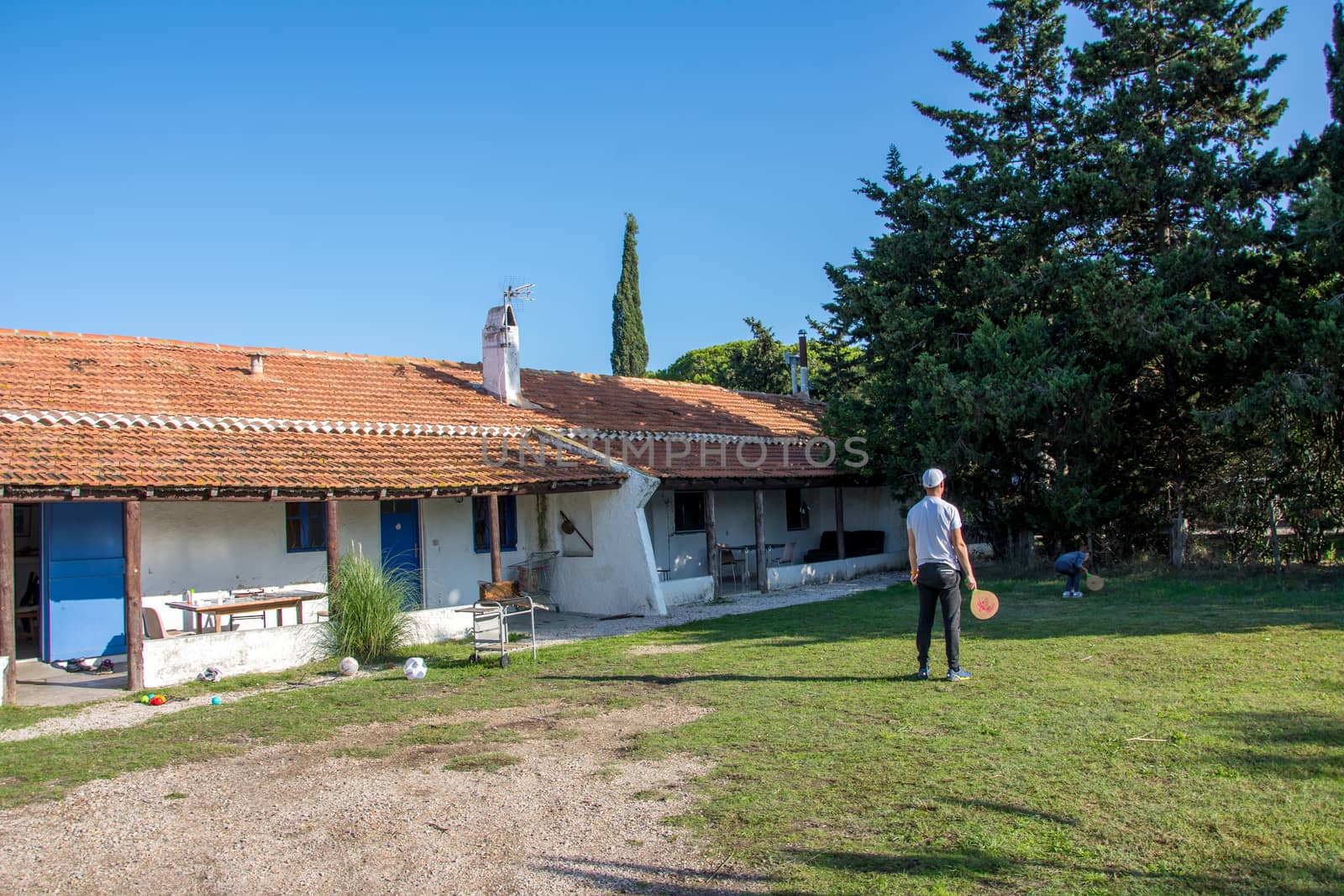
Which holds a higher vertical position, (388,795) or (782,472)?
(782,472)

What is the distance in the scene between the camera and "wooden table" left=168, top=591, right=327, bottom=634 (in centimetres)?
1094

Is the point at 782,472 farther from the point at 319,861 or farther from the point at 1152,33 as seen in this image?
the point at 319,861

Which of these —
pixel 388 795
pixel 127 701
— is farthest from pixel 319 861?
pixel 127 701

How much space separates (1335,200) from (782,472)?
9.63m

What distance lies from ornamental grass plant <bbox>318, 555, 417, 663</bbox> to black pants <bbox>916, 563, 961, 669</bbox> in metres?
6.62

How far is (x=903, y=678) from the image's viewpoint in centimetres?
844

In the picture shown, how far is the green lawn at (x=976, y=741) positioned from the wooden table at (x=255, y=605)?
5.96 ft

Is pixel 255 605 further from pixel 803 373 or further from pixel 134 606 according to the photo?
pixel 803 373

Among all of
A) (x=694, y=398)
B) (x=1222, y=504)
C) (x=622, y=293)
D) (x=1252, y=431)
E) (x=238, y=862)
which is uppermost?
(x=622, y=293)

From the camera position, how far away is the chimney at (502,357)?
18344mm

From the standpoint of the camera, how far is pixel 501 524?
16.6 metres

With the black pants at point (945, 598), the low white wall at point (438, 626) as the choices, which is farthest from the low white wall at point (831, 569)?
the black pants at point (945, 598)

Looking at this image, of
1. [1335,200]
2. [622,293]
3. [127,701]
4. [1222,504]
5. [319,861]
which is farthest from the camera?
[622,293]

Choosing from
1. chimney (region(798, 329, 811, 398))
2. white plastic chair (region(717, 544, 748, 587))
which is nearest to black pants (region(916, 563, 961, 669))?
white plastic chair (region(717, 544, 748, 587))
